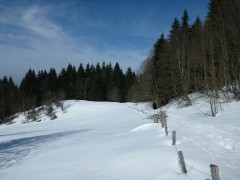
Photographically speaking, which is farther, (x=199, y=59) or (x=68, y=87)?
(x=68, y=87)

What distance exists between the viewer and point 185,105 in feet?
119

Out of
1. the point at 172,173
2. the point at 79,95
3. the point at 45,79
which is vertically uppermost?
the point at 45,79

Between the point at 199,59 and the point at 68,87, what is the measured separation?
205ft

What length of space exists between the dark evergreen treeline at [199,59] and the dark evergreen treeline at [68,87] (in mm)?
29396

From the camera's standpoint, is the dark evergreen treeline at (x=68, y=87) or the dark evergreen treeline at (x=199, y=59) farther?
the dark evergreen treeline at (x=68, y=87)

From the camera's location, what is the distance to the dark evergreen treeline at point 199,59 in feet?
96.7

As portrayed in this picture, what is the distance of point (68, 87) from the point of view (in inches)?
3578

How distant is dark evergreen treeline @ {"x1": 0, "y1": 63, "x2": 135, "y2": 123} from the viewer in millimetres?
80375

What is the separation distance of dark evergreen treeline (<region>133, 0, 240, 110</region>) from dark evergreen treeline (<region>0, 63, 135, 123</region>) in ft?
96.4

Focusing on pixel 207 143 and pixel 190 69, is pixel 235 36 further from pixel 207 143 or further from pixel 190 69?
pixel 207 143

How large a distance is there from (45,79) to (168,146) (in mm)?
80314

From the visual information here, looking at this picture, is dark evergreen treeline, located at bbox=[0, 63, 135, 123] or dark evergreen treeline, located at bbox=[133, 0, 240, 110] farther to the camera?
dark evergreen treeline, located at bbox=[0, 63, 135, 123]

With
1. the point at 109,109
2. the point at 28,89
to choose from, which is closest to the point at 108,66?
the point at 28,89

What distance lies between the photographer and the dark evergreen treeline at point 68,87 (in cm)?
8038
